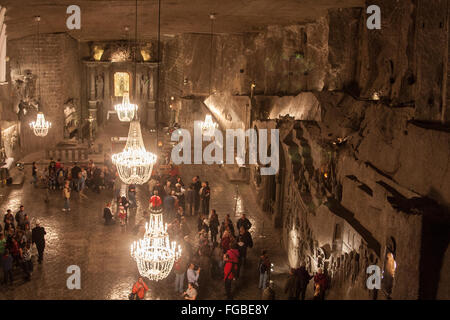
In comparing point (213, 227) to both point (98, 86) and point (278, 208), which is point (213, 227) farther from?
point (98, 86)

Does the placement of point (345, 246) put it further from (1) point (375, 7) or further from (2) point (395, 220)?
(1) point (375, 7)

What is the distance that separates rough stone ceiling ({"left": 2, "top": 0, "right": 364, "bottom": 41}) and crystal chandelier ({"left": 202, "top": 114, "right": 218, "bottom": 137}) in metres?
3.34

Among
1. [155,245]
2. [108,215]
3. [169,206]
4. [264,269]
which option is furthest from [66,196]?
[155,245]

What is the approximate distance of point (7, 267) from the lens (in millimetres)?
9531

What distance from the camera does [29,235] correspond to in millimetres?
10906

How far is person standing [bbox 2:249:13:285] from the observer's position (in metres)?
9.41

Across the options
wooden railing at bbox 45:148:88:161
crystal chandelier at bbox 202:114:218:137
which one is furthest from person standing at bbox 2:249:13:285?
crystal chandelier at bbox 202:114:218:137

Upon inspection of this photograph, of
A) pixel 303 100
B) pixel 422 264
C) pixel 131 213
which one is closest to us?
pixel 422 264

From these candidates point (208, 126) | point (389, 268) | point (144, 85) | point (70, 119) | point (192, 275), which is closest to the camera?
point (389, 268)

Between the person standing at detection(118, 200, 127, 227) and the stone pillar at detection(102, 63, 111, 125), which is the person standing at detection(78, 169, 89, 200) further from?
the stone pillar at detection(102, 63, 111, 125)

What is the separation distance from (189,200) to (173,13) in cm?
542

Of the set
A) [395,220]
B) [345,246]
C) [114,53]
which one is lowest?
[345,246]

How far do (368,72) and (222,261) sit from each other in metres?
6.09
